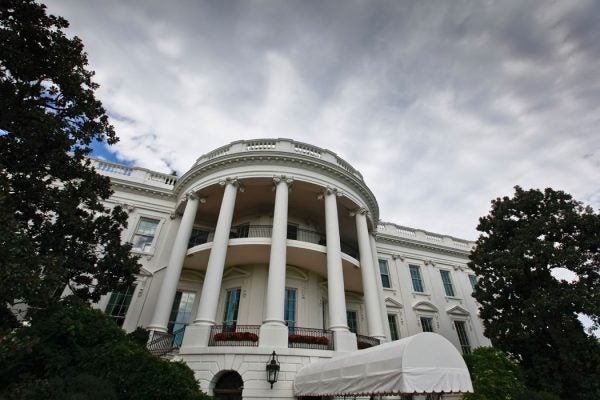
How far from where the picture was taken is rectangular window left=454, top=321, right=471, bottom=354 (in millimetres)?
18562

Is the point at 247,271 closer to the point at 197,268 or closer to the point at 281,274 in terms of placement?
the point at 197,268

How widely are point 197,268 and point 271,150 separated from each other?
7.24 m

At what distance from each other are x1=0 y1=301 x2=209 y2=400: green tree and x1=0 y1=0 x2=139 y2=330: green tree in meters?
0.65

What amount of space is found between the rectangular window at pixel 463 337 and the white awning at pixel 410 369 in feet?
50.8

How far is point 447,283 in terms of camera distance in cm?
2105

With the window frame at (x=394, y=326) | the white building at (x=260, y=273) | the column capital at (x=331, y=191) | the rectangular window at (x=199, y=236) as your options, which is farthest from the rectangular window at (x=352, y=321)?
the rectangular window at (x=199, y=236)

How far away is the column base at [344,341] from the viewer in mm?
10123

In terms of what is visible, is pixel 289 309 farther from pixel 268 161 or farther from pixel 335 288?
pixel 268 161

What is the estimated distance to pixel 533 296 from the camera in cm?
1216

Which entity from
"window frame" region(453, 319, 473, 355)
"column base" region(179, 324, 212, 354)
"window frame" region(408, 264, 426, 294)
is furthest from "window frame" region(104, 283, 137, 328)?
"window frame" region(453, 319, 473, 355)

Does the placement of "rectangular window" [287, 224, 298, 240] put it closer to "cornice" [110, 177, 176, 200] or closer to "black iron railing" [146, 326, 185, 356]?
"cornice" [110, 177, 176, 200]

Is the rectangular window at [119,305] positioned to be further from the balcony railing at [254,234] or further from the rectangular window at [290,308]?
the rectangular window at [290,308]

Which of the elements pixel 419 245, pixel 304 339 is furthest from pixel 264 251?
pixel 419 245

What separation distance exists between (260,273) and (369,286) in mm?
5271
